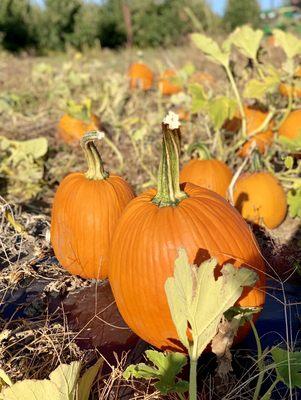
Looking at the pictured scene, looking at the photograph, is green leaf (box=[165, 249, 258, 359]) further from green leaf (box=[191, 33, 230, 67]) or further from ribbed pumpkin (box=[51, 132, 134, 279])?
green leaf (box=[191, 33, 230, 67])

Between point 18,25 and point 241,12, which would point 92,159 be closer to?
point 18,25

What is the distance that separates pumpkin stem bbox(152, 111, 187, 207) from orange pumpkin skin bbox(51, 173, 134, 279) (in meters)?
0.42

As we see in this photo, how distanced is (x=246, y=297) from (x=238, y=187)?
4.23ft

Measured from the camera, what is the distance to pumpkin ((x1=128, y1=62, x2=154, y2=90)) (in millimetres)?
6086

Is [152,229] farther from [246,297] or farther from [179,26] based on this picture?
[179,26]

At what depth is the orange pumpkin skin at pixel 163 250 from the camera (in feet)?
5.03

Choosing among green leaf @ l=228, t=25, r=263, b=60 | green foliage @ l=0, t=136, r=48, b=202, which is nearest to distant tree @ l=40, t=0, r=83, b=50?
green foliage @ l=0, t=136, r=48, b=202

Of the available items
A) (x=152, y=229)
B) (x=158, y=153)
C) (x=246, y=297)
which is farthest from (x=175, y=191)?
(x=158, y=153)

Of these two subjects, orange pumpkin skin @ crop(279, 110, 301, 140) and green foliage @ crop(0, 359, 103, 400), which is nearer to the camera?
green foliage @ crop(0, 359, 103, 400)

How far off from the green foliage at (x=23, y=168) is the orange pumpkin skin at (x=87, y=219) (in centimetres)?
138

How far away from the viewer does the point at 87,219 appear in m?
2.01

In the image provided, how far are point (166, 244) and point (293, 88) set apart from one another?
2.22 meters

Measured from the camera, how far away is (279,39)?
327 cm

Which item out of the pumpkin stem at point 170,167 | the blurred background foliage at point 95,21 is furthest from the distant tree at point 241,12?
the pumpkin stem at point 170,167
